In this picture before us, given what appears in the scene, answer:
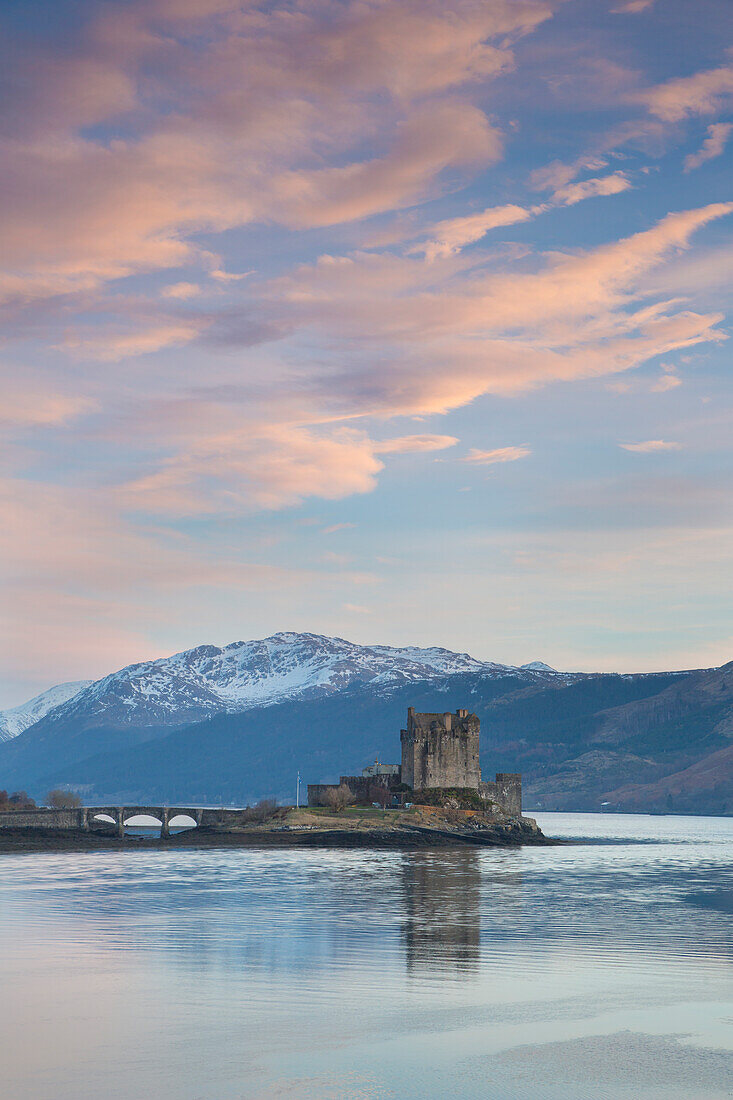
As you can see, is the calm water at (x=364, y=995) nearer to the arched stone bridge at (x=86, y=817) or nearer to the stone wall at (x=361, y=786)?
the arched stone bridge at (x=86, y=817)

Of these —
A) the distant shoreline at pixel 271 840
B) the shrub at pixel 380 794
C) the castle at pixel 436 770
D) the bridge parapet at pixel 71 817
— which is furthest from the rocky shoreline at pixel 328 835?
the shrub at pixel 380 794

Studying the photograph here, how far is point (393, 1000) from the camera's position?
125 feet

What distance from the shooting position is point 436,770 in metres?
165

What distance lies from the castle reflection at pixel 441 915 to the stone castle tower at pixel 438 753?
46.3 m

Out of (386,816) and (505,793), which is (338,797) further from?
(505,793)

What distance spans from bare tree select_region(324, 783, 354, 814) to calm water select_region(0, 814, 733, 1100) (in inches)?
3065

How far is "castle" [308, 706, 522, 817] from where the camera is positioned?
16425 centimetres

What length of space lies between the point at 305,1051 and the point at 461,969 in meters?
14.7

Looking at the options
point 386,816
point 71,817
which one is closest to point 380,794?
point 386,816

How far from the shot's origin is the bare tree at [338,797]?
15952 centimetres

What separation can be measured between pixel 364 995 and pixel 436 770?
126961 mm

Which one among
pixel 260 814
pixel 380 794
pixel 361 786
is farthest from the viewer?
pixel 361 786

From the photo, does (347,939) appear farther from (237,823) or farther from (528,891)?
(237,823)

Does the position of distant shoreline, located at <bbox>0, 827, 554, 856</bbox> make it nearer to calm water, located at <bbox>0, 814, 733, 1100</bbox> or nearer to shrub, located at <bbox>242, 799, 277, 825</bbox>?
shrub, located at <bbox>242, 799, 277, 825</bbox>
